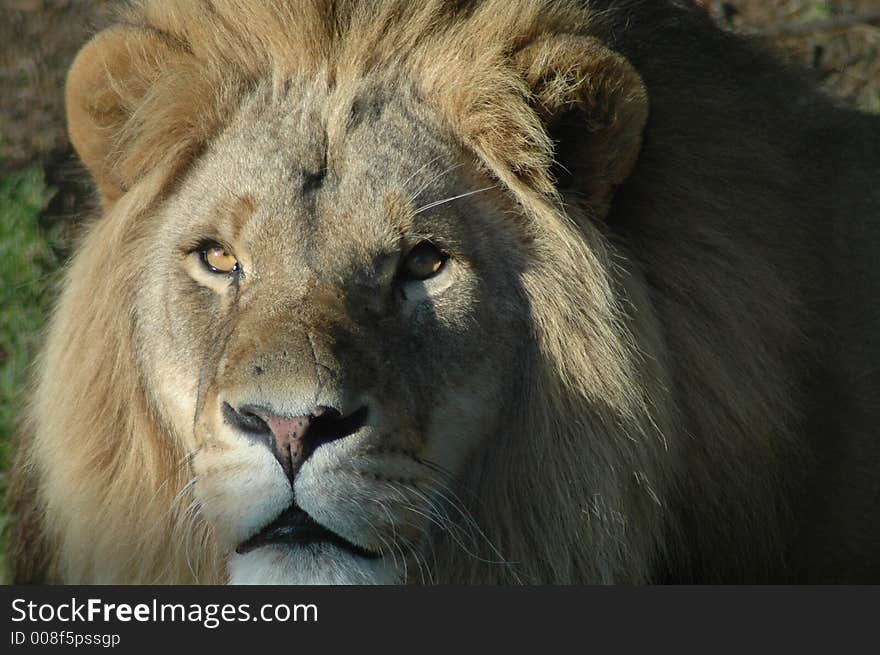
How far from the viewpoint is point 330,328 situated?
3119mm

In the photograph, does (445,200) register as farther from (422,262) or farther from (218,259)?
(218,259)

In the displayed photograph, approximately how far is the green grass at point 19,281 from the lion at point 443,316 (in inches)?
50.4

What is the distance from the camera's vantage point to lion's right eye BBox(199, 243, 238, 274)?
3428 mm

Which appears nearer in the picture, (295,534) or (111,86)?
(295,534)

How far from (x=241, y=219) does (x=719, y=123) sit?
138cm

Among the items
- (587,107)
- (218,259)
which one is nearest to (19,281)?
(218,259)

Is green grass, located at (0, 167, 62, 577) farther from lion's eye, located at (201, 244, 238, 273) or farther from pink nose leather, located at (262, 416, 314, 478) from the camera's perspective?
pink nose leather, located at (262, 416, 314, 478)

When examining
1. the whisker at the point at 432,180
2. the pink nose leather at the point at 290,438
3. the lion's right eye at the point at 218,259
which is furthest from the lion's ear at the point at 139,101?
the pink nose leather at the point at 290,438

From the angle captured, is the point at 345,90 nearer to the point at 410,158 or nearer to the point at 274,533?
the point at 410,158

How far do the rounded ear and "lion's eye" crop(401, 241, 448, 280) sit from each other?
0.87 meters

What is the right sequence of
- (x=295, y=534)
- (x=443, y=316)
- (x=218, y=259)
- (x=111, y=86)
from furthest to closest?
(x=111, y=86)
(x=218, y=259)
(x=443, y=316)
(x=295, y=534)

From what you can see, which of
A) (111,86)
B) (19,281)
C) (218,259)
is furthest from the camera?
(19,281)

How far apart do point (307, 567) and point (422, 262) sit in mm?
752

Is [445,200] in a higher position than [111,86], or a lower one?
lower
